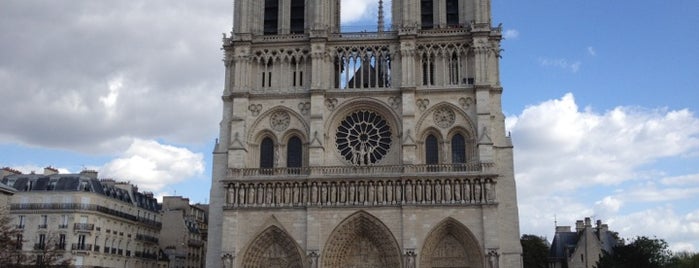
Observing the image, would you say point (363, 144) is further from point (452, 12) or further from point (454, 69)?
point (452, 12)

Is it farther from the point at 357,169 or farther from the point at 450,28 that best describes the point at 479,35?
the point at 357,169

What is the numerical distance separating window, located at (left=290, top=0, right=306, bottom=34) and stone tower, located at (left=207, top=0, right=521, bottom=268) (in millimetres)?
64

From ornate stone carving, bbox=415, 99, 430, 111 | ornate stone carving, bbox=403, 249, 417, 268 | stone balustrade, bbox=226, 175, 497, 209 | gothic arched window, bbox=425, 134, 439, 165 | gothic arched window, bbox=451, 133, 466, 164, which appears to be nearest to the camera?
ornate stone carving, bbox=403, 249, 417, 268

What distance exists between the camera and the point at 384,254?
1437 inches

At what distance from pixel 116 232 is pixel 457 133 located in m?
19.9

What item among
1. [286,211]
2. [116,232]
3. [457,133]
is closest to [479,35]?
[457,133]

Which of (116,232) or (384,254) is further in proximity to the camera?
(116,232)

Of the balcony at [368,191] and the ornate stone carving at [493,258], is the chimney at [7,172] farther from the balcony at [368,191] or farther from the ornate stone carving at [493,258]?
the ornate stone carving at [493,258]

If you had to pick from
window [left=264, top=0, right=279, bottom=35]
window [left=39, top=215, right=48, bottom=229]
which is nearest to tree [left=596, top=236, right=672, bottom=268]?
window [left=264, top=0, right=279, bottom=35]

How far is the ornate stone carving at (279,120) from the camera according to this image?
39062 millimetres

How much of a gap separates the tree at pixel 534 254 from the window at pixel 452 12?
2073cm

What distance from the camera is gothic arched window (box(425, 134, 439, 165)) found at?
1500 inches

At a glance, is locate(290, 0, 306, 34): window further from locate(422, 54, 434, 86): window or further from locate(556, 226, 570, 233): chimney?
locate(556, 226, 570, 233): chimney

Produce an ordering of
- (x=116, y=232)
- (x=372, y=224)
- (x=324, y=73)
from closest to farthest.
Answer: (x=372, y=224) < (x=324, y=73) < (x=116, y=232)
